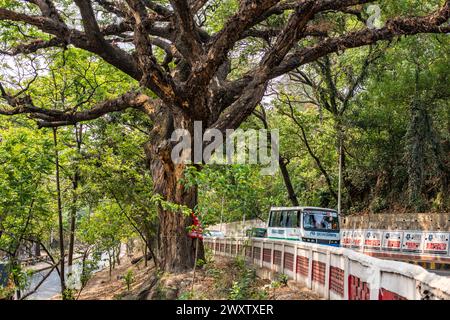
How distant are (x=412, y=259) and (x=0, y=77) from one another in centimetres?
1875

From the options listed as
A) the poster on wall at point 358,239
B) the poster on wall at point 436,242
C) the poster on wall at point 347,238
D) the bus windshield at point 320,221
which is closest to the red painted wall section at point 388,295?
the poster on wall at point 436,242

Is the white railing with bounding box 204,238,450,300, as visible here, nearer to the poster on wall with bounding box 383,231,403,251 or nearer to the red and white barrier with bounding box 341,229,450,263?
the red and white barrier with bounding box 341,229,450,263

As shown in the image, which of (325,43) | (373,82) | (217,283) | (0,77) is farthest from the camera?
(373,82)

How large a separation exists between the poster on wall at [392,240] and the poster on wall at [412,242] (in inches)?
13.7

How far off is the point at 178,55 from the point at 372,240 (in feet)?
52.7

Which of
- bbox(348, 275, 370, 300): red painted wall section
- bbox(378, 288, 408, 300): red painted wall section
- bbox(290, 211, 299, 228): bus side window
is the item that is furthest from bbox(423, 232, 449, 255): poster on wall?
bbox(378, 288, 408, 300): red painted wall section

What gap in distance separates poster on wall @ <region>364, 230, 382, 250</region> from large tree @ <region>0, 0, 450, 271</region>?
13319 mm

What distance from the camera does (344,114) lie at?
1200 inches

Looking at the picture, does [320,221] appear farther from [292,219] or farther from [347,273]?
[347,273]

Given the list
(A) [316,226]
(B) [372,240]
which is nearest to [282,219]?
(A) [316,226]

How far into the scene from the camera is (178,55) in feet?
54.2

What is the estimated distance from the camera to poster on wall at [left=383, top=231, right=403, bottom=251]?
2437 cm
